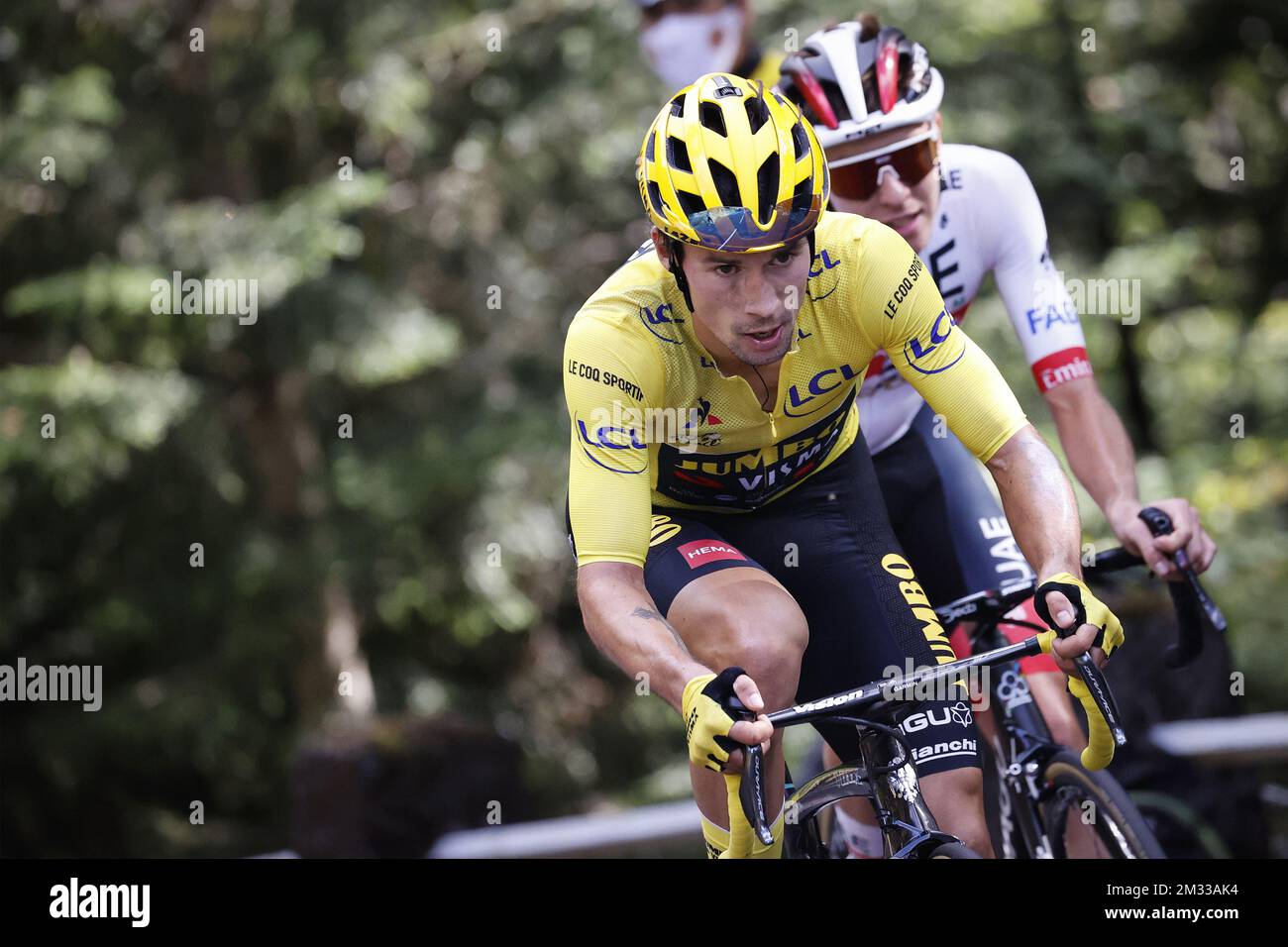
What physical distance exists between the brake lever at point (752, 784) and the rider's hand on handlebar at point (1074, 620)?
2.10ft

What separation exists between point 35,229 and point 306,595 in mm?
3052

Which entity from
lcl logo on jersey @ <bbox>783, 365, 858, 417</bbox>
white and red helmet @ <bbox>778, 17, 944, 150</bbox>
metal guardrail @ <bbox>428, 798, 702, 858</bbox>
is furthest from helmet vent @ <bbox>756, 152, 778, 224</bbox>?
metal guardrail @ <bbox>428, 798, 702, 858</bbox>

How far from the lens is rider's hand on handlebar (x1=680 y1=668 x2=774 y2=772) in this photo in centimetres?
255

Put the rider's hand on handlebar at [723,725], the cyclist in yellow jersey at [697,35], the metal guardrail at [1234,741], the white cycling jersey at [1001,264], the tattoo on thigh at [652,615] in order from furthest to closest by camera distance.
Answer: the cyclist in yellow jersey at [697,35] < the metal guardrail at [1234,741] < the white cycling jersey at [1001,264] < the tattoo on thigh at [652,615] < the rider's hand on handlebar at [723,725]

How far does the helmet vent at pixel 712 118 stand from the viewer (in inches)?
123

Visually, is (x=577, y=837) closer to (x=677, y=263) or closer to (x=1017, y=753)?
(x=1017, y=753)

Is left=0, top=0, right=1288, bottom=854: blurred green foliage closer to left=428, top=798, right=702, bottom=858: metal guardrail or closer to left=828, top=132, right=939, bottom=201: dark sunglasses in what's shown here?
left=428, top=798, right=702, bottom=858: metal guardrail

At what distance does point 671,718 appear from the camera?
11.0m

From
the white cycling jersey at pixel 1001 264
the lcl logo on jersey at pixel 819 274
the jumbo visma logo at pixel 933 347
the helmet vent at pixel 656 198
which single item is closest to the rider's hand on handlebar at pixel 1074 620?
the jumbo visma logo at pixel 933 347

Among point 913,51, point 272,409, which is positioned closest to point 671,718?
point 272,409

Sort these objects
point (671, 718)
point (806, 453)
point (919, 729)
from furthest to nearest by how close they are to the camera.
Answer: point (671, 718)
point (806, 453)
point (919, 729)

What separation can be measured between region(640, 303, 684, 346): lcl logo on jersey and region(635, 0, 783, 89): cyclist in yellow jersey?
3656 mm

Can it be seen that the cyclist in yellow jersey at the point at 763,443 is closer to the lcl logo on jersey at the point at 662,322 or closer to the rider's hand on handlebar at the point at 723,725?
the lcl logo on jersey at the point at 662,322
